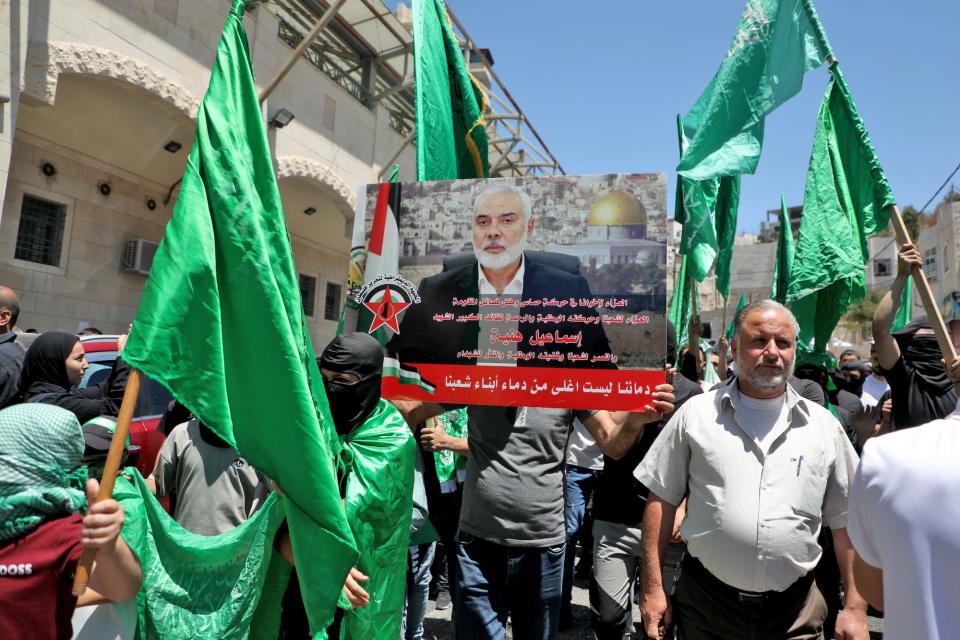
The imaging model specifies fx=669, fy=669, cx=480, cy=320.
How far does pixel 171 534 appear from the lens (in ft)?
7.67

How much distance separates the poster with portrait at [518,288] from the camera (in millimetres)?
2643

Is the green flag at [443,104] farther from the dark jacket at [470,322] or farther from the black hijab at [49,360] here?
the black hijab at [49,360]

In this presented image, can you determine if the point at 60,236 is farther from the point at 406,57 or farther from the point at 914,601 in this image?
the point at 914,601

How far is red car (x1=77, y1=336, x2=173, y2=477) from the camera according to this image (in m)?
4.89

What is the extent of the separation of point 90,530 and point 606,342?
1.83 meters

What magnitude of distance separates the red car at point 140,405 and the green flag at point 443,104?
2.76 meters

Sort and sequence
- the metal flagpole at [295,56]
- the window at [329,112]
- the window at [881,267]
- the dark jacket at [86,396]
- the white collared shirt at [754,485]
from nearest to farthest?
the white collared shirt at [754,485]
the dark jacket at [86,396]
the metal flagpole at [295,56]
the window at [329,112]
the window at [881,267]

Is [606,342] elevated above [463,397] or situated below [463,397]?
above

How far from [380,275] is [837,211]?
263 cm

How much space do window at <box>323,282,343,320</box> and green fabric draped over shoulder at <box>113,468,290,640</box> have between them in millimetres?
14412

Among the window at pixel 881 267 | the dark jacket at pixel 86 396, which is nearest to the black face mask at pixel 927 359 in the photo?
the dark jacket at pixel 86 396

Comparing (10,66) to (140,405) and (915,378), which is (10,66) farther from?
(915,378)

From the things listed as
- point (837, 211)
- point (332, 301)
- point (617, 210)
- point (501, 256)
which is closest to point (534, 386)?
point (501, 256)

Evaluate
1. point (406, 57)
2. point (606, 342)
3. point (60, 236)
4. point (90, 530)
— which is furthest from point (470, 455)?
point (406, 57)
